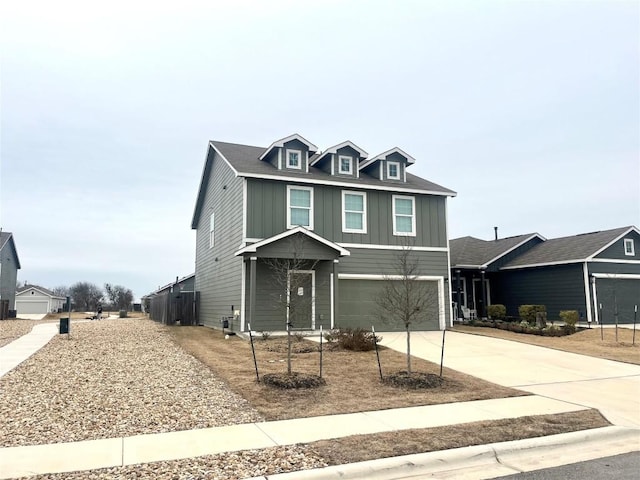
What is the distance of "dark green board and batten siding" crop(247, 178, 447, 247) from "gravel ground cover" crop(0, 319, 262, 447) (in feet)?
21.9

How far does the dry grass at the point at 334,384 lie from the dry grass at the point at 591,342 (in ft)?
19.6

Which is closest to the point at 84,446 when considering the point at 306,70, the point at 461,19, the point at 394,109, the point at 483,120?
the point at 461,19

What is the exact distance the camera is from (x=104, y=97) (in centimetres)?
1772

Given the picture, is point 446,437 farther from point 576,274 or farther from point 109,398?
point 576,274

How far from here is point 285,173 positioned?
19.0m

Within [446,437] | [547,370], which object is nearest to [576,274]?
[547,370]

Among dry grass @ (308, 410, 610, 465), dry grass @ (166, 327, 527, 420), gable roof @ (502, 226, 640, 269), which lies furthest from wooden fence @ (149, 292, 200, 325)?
dry grass @ (308, 410, 610, 465)

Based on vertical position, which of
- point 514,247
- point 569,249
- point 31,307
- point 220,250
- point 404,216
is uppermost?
point 404,216

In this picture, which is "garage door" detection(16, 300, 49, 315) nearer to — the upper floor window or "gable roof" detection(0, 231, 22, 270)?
"gable roof" detection(0, 231, 22, 270)

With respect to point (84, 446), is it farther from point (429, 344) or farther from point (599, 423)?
point (429, 344)

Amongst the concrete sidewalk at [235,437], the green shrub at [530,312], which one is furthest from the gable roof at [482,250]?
the concrete sidewalk at [235,437]

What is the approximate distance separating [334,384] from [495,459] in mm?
4103

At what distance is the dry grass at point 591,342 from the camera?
Result: 14.5 meters

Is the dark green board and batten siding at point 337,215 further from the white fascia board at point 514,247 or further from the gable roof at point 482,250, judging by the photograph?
the white fascia board at point 514,247
